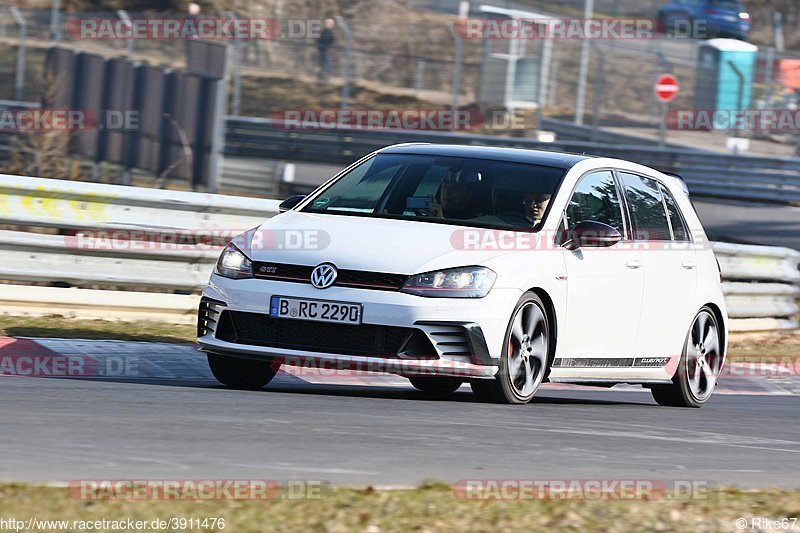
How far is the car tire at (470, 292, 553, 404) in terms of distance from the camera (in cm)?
783

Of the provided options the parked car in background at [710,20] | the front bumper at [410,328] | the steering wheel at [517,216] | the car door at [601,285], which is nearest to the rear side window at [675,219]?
the car door at [601,285]

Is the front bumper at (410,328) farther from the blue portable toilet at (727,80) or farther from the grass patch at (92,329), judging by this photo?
the blue portable toilet at (727,80)

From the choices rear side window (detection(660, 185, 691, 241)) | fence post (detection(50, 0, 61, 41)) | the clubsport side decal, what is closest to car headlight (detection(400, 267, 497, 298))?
the clubsport side decal

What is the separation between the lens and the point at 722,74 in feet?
104

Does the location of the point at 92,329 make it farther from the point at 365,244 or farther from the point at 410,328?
the point at 410,328

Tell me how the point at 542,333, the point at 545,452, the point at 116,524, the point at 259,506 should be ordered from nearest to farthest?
the point at 116,524
the point at 259,506
the point at 545,452
the point at 542,333

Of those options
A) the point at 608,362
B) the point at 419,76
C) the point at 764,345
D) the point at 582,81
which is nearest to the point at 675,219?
the point at 608,362

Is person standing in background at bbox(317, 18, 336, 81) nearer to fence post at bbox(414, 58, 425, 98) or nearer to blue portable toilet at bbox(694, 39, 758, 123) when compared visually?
fence post at bbox(414, 58, 425, 98)

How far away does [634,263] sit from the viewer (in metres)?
9.01

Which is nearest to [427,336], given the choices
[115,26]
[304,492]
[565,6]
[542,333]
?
[542,333]

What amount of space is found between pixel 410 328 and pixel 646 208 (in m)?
2.67

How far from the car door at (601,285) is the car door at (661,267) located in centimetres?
15

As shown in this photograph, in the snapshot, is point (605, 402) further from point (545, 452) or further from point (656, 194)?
point (545, 452)

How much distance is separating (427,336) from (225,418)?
53.8 inches
